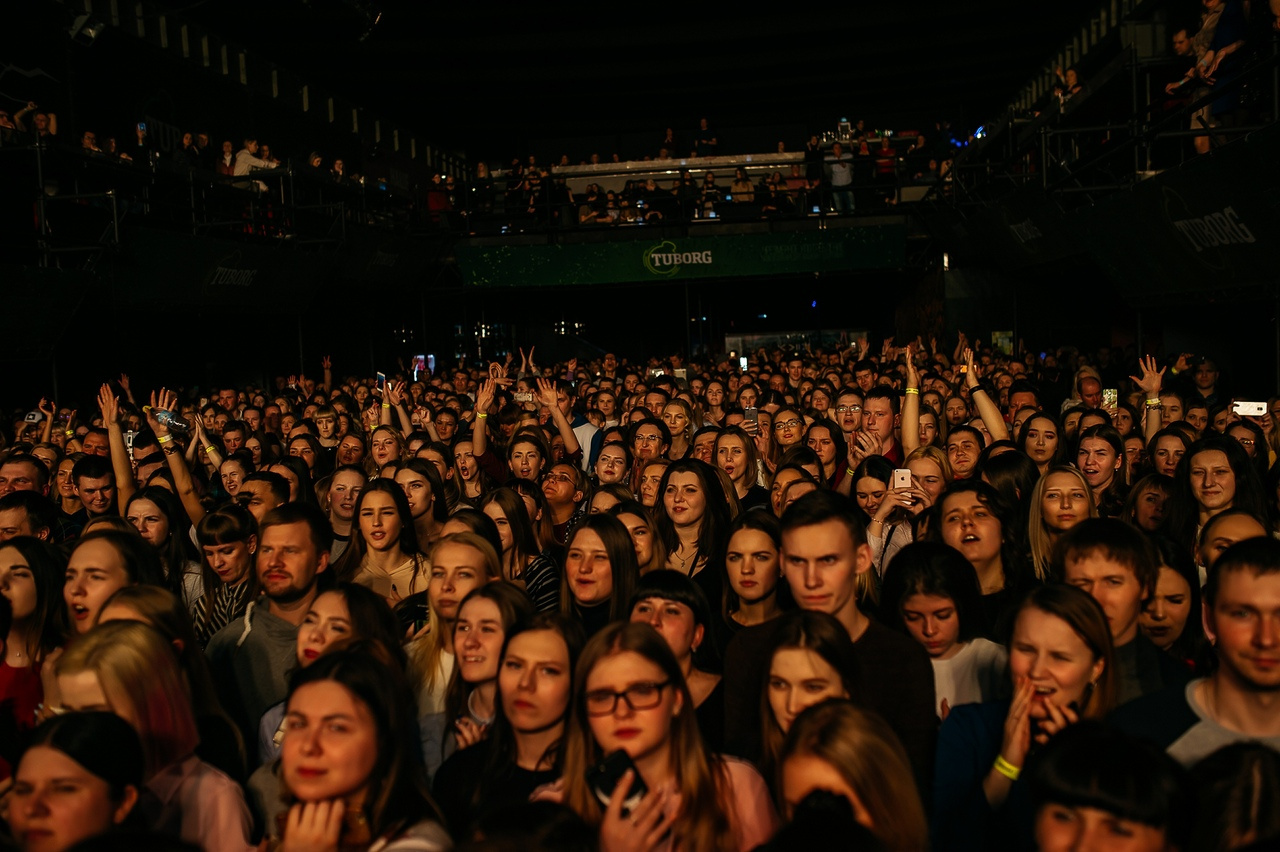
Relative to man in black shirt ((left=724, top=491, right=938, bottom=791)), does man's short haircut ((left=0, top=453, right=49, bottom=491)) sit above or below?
above

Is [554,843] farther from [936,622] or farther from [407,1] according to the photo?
[407,1]

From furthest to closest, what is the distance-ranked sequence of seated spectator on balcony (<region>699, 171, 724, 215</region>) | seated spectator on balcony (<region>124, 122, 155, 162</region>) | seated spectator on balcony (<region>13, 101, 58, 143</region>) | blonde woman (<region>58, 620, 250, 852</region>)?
seated spectator on balcony (<region>699, 171, 724, 215</region>)
seated spectator on balcony (<region>124, 122, 155, 162</region>)
seated spectator on balcony (<region>13, 101, 58, 143</region>)
blonde woman (<region>58, 620, 250, 852</region>)

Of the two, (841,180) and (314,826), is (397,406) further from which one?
(841,180)

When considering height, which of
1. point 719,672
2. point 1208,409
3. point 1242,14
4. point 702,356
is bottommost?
point 719,672

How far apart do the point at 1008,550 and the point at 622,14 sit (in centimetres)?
2562

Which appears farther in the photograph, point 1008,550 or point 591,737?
point 1008,550

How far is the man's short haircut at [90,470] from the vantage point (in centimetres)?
669

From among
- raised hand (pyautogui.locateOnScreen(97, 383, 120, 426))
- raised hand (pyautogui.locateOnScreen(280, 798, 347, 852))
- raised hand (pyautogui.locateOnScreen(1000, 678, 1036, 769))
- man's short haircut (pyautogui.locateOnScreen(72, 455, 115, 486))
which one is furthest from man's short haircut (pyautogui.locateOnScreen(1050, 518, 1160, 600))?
raised hand (pyautogui.locateOnScreen(97, 383, 120, 426))

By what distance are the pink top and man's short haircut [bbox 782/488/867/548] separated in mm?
1092

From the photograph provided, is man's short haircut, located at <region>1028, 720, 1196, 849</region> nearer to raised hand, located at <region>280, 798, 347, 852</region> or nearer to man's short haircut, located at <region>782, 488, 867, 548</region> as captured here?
man's short haircut, located at <region>782, 488, 867, 548</region>

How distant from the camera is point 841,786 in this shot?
8.23ft

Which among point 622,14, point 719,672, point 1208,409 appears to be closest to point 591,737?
point 719,672

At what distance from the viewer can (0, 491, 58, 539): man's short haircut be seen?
5.73 m

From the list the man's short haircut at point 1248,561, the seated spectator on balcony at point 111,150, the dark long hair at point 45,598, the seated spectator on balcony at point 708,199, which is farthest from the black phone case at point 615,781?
the seated spectator on balcony at point 708,199
